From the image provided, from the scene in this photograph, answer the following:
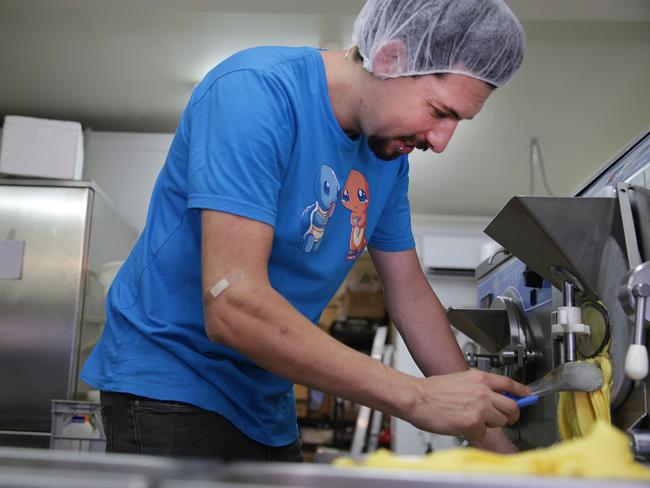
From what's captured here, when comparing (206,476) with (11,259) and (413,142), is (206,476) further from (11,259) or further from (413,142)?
(11,259)

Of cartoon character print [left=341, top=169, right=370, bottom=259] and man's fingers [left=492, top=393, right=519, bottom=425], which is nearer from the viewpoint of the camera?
man's fingers [left=492, top=393, right=519, bottom=425]

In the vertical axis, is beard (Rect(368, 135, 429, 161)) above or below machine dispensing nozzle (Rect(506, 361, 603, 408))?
above

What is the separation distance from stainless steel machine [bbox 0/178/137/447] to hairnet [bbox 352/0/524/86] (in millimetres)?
2325

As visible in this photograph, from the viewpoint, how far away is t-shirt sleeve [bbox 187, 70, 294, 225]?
3.01 ft

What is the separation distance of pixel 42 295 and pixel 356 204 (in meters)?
2.30

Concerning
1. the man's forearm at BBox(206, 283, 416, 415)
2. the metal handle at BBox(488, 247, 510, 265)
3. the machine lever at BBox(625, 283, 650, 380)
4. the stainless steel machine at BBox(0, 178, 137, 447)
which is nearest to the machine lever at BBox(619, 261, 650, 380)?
the machine lever at BBox(625, 283, 650, 380)

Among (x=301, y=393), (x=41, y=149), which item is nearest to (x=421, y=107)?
(x=41, y=149)

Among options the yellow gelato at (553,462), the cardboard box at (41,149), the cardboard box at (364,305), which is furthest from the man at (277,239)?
the cardboard box at (364,305)

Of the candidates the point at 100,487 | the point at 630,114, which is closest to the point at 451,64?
the point at 100,487

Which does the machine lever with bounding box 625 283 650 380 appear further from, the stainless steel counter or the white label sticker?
the white label sticker

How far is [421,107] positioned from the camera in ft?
3.64

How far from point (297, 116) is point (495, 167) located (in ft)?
13.3

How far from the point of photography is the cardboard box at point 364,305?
22.1 feet

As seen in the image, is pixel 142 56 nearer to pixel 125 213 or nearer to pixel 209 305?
pixel 125 213
